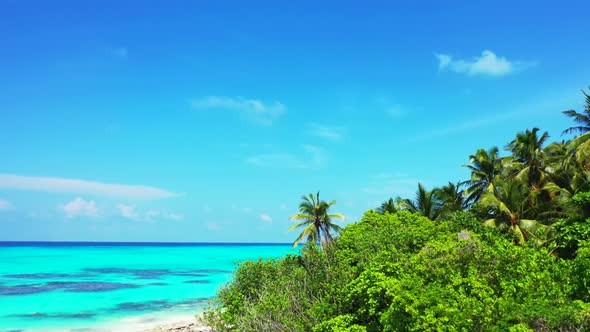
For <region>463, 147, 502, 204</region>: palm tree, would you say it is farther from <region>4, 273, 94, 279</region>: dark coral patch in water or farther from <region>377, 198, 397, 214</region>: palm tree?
<region>4, 273, 94, 279</region>: dark coral patch in water

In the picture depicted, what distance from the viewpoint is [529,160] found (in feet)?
87.8

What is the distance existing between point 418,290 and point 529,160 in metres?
20.1

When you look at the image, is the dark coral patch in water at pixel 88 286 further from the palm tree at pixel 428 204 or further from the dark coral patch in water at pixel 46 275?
the palm tree at pixel 428 204

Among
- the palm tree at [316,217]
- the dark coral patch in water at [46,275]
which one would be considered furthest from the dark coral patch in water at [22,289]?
the palm tree at [316,217]

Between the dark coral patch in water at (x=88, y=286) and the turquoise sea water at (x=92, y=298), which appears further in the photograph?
the dark coral patch in water at (x=88, y=286)

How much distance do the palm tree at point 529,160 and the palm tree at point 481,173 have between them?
2267 mm

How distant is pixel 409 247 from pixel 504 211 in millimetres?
7736

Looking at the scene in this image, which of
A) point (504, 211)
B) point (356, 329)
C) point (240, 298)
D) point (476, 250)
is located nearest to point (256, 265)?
point (240, 298)

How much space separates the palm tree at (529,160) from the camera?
25906mm

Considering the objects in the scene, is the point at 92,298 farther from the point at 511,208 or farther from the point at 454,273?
the point at 454,273

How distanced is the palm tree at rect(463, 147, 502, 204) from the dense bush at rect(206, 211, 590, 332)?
44.6 feet

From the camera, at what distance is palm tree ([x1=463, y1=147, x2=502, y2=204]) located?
3058cm

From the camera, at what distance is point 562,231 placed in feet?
47.1

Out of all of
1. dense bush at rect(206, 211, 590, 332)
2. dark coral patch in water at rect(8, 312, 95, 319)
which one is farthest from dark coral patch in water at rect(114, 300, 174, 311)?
dense bush at rect(206, 211, 590, 332)
